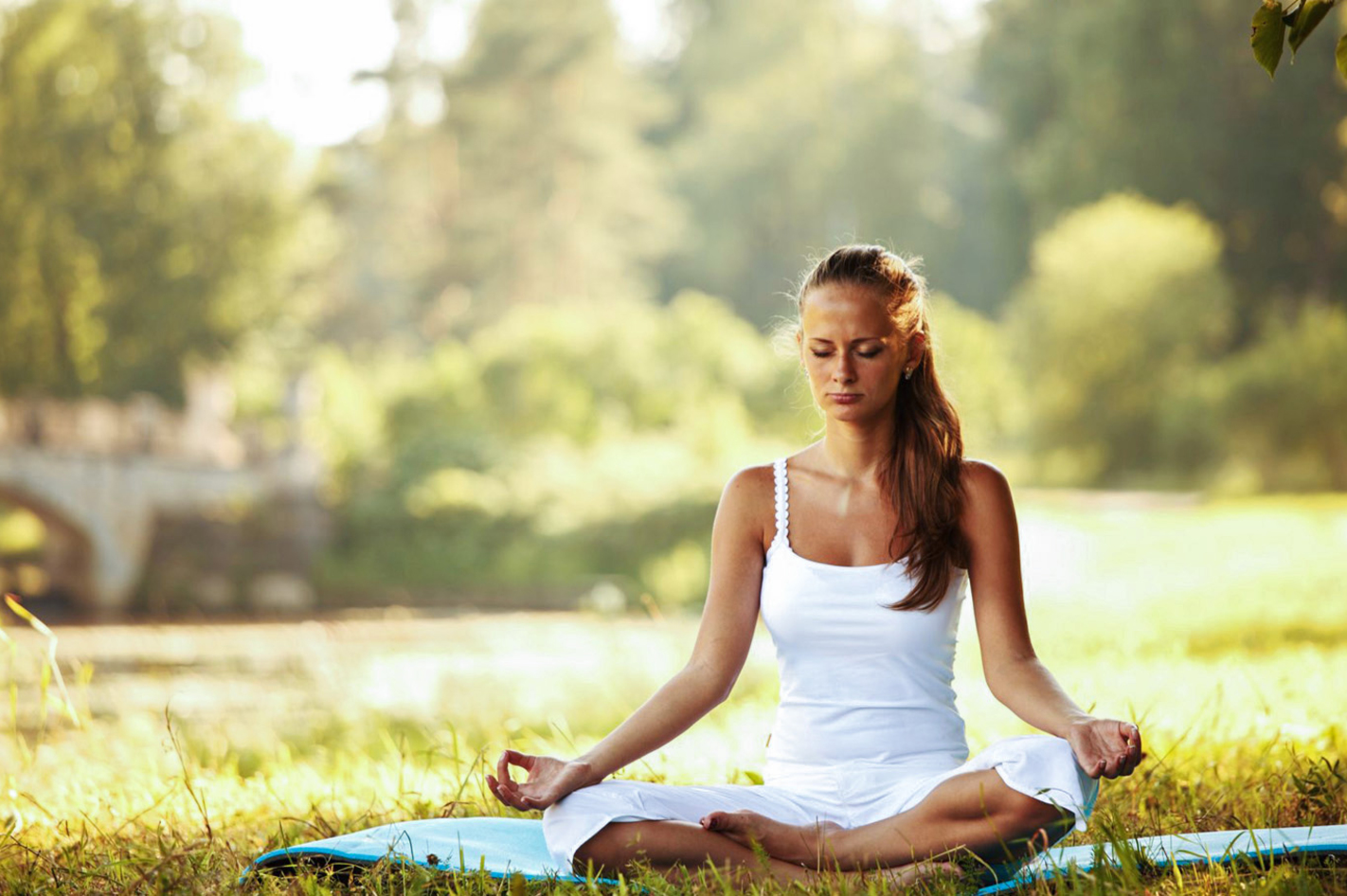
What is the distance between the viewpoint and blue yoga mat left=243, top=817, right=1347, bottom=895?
2383 millimetres

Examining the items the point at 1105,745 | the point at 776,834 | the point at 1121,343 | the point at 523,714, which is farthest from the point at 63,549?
the point at 1105,745

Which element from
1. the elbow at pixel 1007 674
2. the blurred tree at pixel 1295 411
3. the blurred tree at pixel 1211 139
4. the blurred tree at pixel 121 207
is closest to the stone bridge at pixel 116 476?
the blurred tree at pixel 121 207

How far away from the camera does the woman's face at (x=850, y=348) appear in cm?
271

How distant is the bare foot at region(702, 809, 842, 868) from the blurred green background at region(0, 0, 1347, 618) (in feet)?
47.6

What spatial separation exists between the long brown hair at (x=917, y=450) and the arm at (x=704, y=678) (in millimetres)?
279

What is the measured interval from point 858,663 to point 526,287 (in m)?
34.2

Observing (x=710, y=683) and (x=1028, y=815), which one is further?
(x=710, y=683)

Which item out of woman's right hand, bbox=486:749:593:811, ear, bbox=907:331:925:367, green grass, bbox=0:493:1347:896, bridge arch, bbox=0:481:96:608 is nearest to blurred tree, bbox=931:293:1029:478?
green grass, bbox=0:493:1347:896

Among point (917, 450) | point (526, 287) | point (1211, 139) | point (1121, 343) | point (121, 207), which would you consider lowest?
point (917, 450)

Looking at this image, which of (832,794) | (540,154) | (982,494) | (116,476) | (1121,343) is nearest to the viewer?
(832,794)

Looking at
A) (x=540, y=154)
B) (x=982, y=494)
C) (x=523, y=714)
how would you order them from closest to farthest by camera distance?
(x=982, y=494) < (x=523, y=714) < (x=540, y=154)

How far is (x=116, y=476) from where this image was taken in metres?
20.4

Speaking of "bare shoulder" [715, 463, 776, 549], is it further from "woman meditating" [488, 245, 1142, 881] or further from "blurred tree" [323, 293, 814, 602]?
"blurred tree" [323, 293, 814, 602]

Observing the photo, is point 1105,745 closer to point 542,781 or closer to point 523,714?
point 542,781
